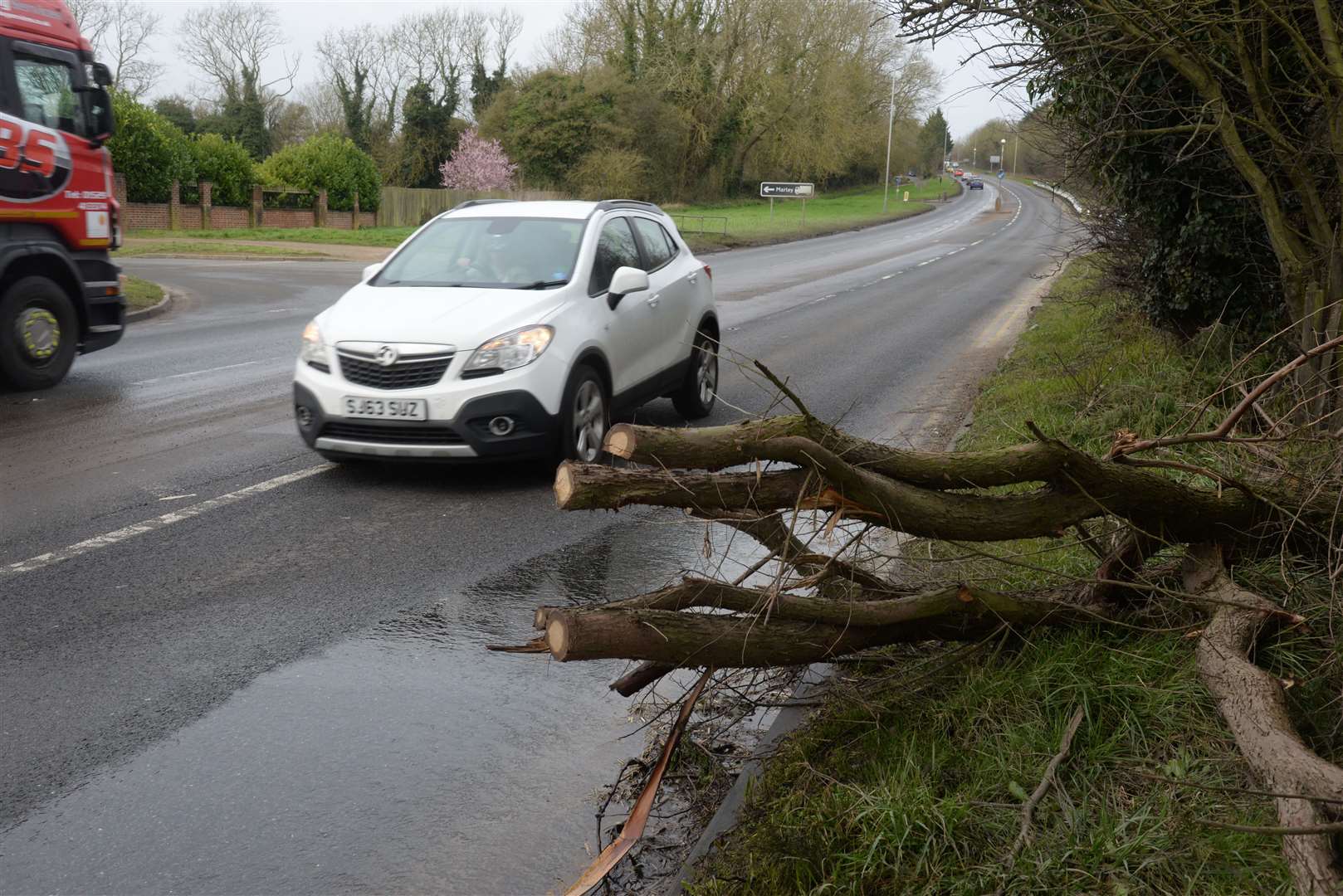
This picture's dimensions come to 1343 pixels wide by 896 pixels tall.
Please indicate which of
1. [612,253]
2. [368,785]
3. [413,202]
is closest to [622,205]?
[612,253]

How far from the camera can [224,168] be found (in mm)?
47906

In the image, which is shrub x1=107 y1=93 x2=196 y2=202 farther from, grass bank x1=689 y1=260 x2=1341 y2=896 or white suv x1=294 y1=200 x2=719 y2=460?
grass bank x1=689 y1=260 x2=1341 y2=896

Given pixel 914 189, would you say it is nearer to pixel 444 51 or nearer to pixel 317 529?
pixel 444 51

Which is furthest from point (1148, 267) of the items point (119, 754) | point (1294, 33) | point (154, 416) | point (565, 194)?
point (565, 194)

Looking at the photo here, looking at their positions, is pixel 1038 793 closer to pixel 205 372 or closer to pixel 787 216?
pixel 205 372

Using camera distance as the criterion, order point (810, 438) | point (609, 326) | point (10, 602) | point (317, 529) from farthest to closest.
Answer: point (609, 326), point (317, 529), point (10, 602), point (810, 438)

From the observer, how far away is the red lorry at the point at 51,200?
→ 36.8 feet

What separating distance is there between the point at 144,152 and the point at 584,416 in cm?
4079

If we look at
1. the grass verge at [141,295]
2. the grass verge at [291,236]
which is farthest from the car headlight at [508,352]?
the grass verge at [291,236]

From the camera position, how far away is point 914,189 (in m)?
112

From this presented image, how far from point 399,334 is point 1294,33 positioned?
211 inches

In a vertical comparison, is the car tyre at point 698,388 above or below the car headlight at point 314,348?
below

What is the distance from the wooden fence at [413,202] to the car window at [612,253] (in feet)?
155

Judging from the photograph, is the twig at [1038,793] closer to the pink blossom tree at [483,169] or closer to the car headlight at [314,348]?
the car headlight at [314,348]
